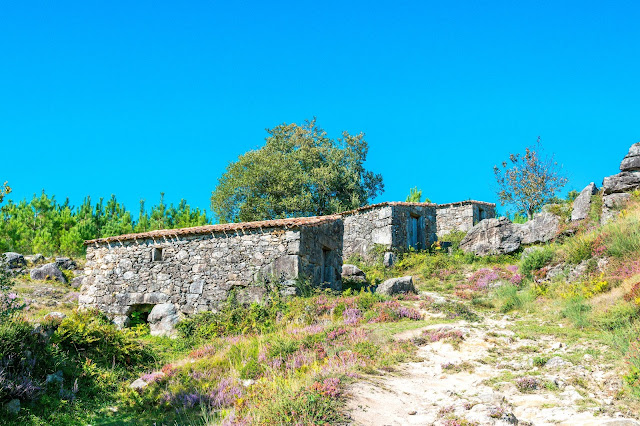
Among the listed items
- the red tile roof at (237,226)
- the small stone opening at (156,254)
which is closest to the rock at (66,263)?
the red tile roof at (237,226)

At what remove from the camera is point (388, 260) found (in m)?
21.7

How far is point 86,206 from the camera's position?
1267 inches

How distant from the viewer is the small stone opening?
16.0 meters

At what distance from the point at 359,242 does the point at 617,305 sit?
14.9 metres

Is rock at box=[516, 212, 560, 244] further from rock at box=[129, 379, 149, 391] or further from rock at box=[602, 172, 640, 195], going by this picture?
rock at box=[129, 379, 149, 391]

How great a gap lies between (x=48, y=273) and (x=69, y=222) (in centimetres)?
930

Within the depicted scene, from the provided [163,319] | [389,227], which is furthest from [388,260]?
[163,319]

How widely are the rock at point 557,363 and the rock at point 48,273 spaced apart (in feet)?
61.9

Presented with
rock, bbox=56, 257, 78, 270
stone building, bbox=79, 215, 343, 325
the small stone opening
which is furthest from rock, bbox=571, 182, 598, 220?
rock, bbox=56, 257, 78, 270

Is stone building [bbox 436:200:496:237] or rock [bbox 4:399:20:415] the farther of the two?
stone building [bbox 436:200:496:237]

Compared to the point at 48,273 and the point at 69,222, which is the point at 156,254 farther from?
the point at 69,222

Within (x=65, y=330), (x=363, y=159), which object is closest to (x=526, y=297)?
(x=65, y=330)

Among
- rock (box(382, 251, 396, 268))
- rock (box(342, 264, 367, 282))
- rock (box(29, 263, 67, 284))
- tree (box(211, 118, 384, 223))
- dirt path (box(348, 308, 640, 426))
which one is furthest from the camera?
tree (box(211, 118, 384, 223))

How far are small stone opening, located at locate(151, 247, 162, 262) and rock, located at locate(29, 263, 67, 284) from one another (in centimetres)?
691
